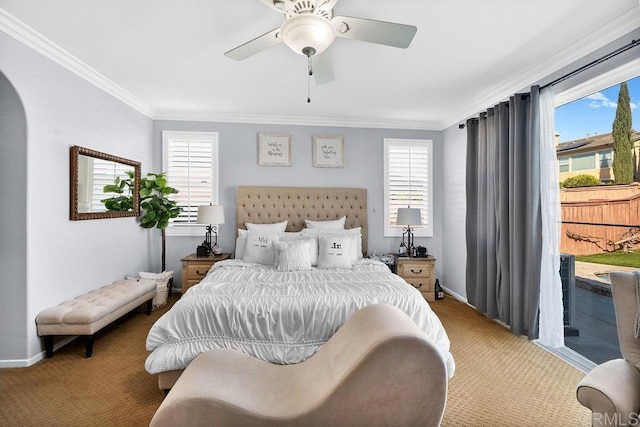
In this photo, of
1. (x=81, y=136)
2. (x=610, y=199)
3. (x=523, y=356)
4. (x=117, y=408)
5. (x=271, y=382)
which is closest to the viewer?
(x=271, y=382)

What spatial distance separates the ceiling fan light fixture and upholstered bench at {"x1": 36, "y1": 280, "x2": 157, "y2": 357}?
276 centimetres

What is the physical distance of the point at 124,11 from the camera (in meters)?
2.19

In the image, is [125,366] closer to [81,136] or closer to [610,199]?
[81,136]

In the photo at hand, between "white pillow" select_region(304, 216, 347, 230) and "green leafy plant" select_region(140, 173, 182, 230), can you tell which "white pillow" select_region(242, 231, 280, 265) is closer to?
"white pillow" select_region(304, 216, 347, 230)

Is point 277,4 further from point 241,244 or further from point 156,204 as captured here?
point 156,204

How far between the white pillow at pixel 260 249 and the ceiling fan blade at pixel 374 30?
2.46 meters

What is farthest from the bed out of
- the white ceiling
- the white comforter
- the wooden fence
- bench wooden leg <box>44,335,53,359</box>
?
the white ceiling

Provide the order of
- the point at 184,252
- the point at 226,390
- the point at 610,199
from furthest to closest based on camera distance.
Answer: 1. the point at 184,252
2. the point at 610,199
3. the point at 226,390

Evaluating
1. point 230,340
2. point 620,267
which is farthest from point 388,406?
point 620,267

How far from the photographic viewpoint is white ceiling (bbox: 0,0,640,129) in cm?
216

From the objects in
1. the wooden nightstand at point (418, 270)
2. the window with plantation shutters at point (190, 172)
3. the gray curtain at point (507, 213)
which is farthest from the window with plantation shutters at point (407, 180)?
the window with plantation shutters at point (190, 172)

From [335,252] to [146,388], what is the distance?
84.4 inches

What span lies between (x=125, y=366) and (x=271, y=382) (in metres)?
1.64
